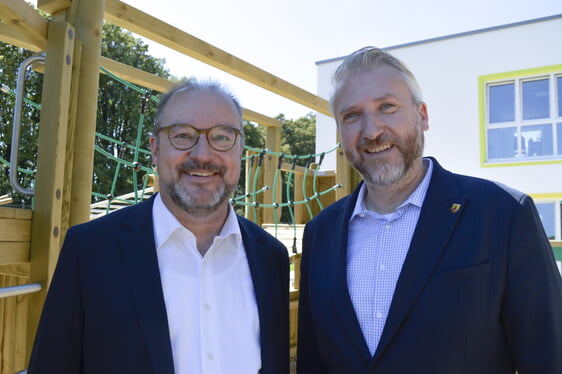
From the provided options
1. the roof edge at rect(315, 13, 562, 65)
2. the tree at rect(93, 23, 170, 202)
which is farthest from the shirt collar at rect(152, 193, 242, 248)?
the tree at rect(93, 23, 170, 202)

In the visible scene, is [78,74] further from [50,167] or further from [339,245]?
[339,245]

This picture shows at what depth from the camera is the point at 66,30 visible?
1.89 meters

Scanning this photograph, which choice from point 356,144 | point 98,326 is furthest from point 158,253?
point 356,144

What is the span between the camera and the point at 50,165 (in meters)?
1.85

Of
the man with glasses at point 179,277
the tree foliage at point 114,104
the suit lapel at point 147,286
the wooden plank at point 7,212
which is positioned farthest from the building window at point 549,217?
the wooden plank at point 7,212

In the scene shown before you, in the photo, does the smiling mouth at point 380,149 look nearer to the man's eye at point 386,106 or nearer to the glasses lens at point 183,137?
the man's eye at point 386,106

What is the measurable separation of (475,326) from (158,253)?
3.11ft

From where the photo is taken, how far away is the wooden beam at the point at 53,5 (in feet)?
6.26

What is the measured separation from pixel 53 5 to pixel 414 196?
5.22 ft

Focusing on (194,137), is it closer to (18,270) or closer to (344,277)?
(344,277)

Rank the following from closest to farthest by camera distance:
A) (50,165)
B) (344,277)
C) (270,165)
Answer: (344,277) < (50,165) < (270,165)

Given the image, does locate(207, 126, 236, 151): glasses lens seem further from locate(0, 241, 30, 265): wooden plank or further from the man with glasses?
locate(0, 241, 30, 265): wooden plank

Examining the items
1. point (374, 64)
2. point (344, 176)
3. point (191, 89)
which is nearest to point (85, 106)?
point (191, 89)

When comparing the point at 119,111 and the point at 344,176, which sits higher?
the point at 119,111
